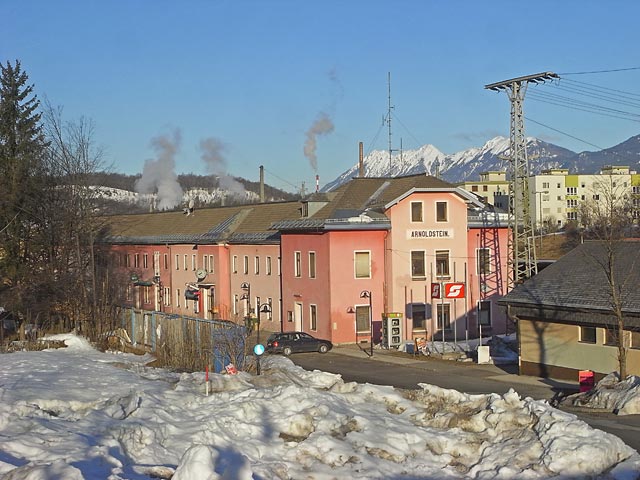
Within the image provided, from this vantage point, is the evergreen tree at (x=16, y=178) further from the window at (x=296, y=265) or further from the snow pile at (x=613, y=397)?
the snow pile at (x=613, y=397)

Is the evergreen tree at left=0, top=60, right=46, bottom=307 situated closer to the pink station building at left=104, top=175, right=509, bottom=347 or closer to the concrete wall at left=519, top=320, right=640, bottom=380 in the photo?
the pink station building at left=104, top=175, right=509, bottom=347

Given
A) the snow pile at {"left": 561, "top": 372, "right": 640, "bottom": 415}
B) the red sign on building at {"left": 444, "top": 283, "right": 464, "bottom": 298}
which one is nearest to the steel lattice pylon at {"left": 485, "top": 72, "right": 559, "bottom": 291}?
the red sign on building at {"left": 444, "top": 283, "right": 464, "bottom": 298}

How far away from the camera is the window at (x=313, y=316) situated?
46.3 meters

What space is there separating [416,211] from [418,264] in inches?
114

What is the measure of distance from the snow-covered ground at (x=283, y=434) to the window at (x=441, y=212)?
28313mm

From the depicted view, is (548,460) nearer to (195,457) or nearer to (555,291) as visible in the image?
(195,457)

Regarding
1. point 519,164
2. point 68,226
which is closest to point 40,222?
point 68,226

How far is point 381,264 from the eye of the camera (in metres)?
46.3

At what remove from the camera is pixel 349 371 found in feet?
113

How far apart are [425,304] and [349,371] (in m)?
12.8

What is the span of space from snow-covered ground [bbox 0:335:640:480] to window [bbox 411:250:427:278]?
27.3 meters

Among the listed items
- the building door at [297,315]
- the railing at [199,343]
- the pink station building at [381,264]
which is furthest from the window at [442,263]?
the railing at [199,343]

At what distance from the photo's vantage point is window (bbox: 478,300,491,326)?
158 feet

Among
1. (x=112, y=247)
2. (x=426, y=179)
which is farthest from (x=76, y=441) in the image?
(x=112, y=247)
